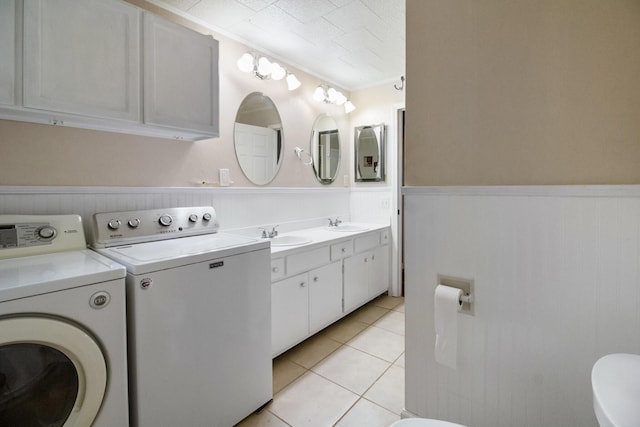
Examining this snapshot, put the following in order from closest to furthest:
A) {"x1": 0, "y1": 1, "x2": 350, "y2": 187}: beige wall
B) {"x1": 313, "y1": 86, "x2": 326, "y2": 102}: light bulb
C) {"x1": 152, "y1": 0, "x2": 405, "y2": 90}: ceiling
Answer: {"x1": 0, "y1": 1, "x2": 350, "y2": 187}: beige wall
{"x1": 152, "y1": 0, "x2": 405, "y2": 90}: ceiling
{"x1": 313, "y1": 86, "x2": 326, "y2": 102}: light bulb

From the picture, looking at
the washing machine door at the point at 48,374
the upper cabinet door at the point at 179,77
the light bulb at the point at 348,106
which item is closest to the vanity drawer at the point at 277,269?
the upper cabinet door at the point at 179,77

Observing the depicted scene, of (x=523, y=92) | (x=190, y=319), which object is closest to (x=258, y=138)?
(x=190, y=319)

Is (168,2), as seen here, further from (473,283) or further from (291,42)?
(473,283)

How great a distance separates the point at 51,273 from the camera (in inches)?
40.0

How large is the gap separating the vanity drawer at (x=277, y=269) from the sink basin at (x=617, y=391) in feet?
5.03

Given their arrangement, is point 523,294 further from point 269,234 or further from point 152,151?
point 152,151

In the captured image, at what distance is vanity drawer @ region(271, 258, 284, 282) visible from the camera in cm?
191

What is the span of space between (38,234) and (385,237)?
2.72 m

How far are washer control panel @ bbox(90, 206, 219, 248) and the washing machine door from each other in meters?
0.64

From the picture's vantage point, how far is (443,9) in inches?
52.2

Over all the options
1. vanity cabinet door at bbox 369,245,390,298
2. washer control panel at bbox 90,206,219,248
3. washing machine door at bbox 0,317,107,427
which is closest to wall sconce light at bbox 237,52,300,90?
washer control panel at bbox 90,206,219,248

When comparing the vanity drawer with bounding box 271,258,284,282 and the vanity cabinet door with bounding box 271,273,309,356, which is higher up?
the vanity drawer with bounding box 271,258,284,282

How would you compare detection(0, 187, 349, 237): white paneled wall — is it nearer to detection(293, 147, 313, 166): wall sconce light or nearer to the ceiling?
detection(293, 147, 313, 166): wall sconce light

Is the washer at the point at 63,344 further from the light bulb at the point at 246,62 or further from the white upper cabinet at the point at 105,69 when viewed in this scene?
the light bulb at the point at 246,62
